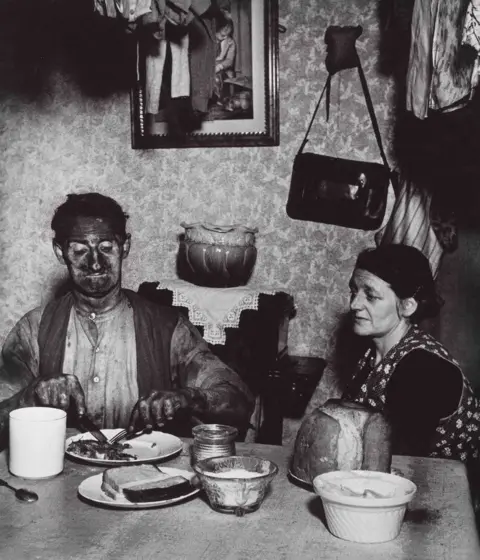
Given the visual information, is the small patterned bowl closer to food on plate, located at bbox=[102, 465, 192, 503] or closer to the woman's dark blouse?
food on plate, located at bbox=[102, 465, 192, 503]

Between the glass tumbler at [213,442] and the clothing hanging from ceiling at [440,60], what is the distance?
1.22 meters

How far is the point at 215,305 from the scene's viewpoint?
3.57m

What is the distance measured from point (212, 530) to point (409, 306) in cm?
154

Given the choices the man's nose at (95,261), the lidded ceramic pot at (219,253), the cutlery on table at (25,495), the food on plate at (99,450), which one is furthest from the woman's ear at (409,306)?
the cutlery on table at (25,495)

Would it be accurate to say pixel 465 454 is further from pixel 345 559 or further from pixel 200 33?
pixel 200 33

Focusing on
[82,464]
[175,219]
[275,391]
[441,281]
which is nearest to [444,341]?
[441,281]

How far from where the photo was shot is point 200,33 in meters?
3.34

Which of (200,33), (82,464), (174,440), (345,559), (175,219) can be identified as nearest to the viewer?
(345,559)

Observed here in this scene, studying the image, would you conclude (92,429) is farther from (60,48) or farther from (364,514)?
(60,48)

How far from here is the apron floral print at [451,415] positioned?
2633mm

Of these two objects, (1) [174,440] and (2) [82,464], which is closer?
(2) [82,464]

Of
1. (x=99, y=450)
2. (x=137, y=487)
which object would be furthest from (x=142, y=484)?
(x=99, y=450)

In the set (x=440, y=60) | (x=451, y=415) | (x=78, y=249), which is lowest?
(x=451, y=415)

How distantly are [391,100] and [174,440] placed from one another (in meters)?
2.39
